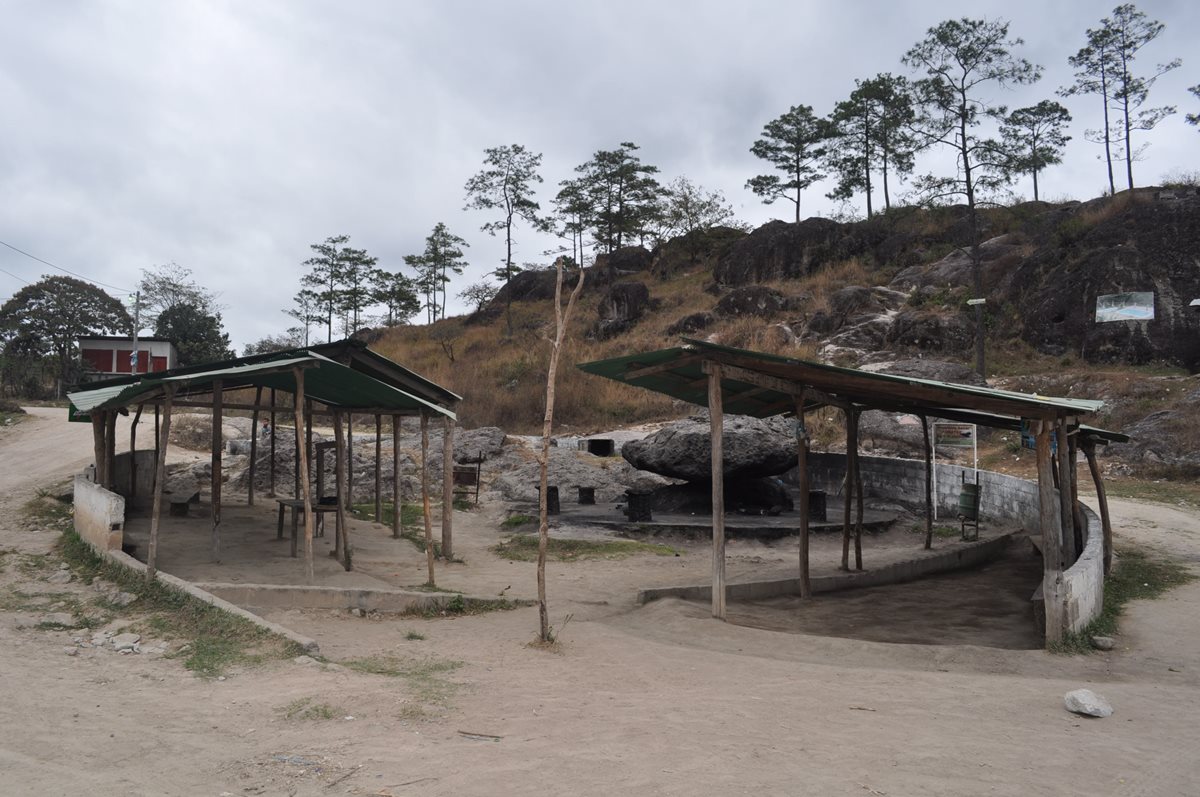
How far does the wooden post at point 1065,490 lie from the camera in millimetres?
8484

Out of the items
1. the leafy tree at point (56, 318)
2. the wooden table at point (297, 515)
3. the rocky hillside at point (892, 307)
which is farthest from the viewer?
the leafy tree at point (56, 318)

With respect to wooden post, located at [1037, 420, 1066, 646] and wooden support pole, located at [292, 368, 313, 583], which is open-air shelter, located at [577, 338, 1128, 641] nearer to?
wooden post, located at [1037, 420, 1066, 646]

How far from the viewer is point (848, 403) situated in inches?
422

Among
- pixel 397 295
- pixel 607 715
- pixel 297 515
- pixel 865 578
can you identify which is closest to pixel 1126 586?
pixel 865 578

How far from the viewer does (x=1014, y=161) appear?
26.2m

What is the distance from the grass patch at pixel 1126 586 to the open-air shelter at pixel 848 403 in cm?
23

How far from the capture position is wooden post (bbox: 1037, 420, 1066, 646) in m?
6.60

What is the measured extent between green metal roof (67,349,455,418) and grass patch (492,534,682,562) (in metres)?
2.63

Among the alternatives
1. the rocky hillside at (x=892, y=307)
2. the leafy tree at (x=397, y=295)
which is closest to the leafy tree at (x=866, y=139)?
the rocky hillside at (x=892, y=307)

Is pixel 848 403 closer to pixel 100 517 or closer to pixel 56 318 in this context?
pixel 100 517

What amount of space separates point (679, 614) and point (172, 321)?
1898 inches

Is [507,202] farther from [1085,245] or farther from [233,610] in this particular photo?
[233,610]

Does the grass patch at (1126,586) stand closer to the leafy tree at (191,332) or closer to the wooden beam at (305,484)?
the wooden beam at (305,484)

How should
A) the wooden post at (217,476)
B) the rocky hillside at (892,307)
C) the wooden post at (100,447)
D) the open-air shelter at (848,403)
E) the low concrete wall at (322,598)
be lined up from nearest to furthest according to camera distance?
the open-air shelter at (848,403) → the low concrete wall at (322,598) → the wooden post at (217,476) → the wooden post at (100,447) → the rocky hillside at (892,307)
